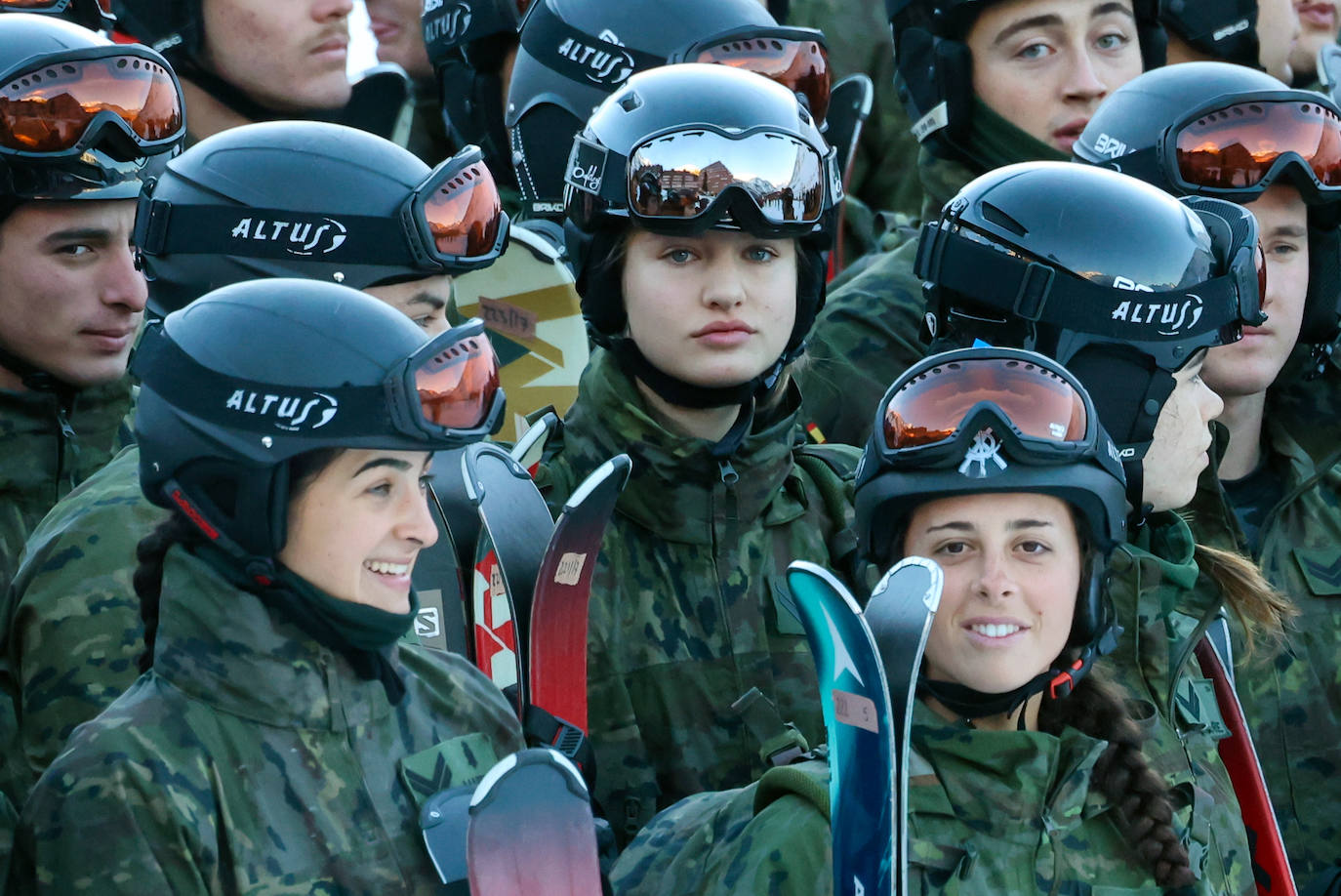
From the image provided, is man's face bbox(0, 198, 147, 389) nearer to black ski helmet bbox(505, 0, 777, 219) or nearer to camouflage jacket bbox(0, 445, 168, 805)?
camouflage jacket bbox(0, 445, 168, 805)

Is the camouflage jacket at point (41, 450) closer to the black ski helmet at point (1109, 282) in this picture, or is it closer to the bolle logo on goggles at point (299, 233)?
the bolle logo on goggles at point (299, 233)

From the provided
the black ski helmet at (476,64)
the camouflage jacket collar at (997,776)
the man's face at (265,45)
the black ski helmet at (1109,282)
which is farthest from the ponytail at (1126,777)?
the black ski helmet at (476,64)

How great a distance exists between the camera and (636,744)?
221 inches

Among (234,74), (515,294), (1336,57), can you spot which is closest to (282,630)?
(515,294)

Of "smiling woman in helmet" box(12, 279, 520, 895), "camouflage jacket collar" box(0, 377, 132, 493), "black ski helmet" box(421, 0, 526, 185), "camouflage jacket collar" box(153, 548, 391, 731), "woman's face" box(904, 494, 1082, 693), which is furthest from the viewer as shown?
"black ski helmet" box(421, 0, 526, 185)

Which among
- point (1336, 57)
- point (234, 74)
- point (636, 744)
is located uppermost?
point (1336, 57)

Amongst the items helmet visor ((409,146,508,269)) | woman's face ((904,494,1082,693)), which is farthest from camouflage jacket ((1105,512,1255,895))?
helmet visor ((409,146,508,269))

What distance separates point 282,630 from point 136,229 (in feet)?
5.71

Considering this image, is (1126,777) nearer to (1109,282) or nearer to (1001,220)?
(1109,282)

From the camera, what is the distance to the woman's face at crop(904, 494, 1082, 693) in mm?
→ 4766

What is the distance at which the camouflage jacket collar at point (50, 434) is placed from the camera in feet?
19.5

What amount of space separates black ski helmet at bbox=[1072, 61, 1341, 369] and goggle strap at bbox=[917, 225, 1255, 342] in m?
0.86

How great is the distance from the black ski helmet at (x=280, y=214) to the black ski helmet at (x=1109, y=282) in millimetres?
1496

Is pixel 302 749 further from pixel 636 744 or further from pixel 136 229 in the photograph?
pixel 136 229
